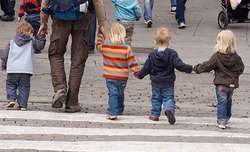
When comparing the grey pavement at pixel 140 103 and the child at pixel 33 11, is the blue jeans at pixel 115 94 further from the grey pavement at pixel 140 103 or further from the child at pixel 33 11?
the child at pixel 33 11

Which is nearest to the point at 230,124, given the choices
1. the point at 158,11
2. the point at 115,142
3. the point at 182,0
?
the point at 115,142

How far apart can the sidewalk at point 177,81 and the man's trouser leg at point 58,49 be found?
22.4 inches

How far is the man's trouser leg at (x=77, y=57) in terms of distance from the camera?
9336 mm

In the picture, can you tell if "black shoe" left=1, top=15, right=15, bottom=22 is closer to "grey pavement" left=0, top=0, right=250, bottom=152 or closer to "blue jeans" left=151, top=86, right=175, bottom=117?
"grey pavement" left=0, top=0, right=250, bottom=152

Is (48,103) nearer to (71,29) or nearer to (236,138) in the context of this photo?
(71,29)

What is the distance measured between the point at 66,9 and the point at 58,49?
0.60 metres

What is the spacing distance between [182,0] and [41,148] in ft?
34.2

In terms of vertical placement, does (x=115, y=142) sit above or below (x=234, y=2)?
below

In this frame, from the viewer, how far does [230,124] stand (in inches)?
359

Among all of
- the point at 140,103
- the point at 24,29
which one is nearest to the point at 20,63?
the point at 24,29

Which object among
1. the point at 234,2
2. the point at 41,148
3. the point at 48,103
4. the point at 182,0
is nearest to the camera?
the point at 41,148

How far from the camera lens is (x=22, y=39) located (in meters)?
9.36

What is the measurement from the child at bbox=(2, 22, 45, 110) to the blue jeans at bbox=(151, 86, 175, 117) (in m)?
1.68

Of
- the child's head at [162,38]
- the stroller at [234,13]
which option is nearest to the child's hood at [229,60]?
the child's head at [162,38]
